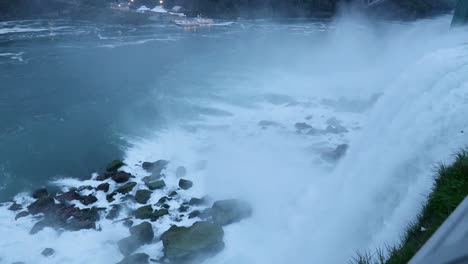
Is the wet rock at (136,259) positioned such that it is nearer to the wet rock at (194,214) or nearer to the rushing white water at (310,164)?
the rushing white water at (310,164)

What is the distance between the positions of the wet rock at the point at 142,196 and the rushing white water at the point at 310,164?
1279 mm

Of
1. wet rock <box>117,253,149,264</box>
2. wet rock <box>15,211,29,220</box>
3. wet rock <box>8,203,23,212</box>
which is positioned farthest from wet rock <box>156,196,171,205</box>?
wet rock <box>8,203,23,212</box>

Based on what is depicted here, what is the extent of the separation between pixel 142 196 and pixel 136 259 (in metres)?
3.03

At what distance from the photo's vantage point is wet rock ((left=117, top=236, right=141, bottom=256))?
910 cm

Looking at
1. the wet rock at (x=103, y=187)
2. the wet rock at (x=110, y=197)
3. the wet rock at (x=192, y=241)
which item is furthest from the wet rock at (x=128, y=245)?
the wet rock at (x=103, y=187)

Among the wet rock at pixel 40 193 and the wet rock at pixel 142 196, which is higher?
the wet rock at pixel 142 196

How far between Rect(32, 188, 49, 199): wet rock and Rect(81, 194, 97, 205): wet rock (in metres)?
1.56

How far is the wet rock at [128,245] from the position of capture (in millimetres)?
9102

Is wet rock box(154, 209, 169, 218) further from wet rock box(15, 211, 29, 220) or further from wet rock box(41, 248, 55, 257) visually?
wet rock box(15, 211, 29, 220)

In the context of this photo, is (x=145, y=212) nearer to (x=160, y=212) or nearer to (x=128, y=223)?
(x=160, y=212)

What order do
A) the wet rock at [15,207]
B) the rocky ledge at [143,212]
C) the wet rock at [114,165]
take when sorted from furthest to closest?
the wet rock at [114,165]
the wet rock at [15,207]
the rocky ledge at [143,212]

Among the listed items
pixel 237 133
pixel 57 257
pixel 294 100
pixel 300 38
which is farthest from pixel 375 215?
pixel 300 38

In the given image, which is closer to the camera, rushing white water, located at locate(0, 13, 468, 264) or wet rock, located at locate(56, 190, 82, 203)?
rushing white water, located at locate(0, 13, 468, 264)

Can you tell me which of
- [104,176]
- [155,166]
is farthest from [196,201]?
[104,176]
